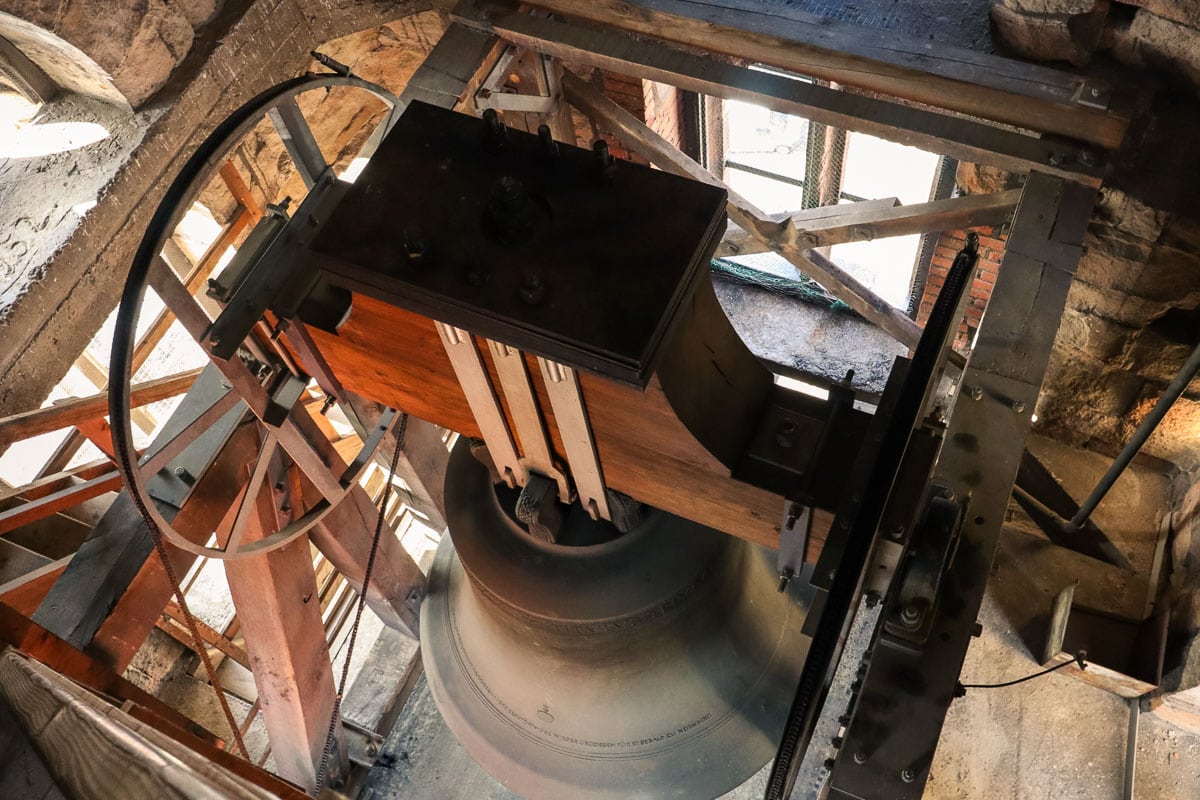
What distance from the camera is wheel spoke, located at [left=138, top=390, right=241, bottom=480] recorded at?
208 centimetres

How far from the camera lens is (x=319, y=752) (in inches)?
141

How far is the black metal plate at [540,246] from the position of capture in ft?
4.27

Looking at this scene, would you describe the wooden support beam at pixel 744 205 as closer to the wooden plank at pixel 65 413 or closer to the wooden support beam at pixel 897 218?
the wooden support beam at pixel 897 218

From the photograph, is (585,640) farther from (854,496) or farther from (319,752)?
(319,752)

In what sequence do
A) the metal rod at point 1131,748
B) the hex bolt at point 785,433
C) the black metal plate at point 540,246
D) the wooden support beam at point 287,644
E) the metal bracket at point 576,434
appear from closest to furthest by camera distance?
the black metal plate at point 540,246
the metal bracket at point 576,434
the hex bolt at point 785,433
the wooden support beam at point 287,644
the metal rod at point 1131,748

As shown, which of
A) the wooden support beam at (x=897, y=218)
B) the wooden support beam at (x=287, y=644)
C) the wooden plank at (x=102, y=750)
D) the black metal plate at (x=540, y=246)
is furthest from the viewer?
the wooden support beam at (x=897, y=218)

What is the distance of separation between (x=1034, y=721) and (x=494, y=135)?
3.41m

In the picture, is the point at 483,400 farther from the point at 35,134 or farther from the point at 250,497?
the point at 35,134

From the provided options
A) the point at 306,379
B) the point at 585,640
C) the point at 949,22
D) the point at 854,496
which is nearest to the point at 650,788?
the point at 585,640

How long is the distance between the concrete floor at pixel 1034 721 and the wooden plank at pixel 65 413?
5.31 feet

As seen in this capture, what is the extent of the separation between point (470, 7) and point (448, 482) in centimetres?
198

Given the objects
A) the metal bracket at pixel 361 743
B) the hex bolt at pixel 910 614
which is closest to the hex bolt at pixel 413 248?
the hex bolt at pixel 910 614

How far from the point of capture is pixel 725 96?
3.07 metres

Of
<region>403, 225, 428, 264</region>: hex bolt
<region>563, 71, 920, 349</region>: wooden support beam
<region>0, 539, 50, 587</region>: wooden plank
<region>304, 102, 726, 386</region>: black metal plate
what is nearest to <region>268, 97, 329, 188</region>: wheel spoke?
<region>304, 102, 726, 386</region>: black metal plate
